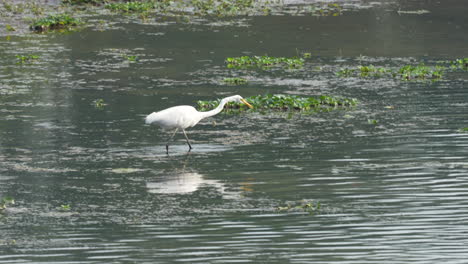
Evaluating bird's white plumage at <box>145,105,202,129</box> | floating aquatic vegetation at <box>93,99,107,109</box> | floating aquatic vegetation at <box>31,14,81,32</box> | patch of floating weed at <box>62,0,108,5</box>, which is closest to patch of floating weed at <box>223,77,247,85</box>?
floating aquatic vegetation at <box>93,99,107,109</box>

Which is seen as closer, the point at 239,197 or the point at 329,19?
the point at 239,197

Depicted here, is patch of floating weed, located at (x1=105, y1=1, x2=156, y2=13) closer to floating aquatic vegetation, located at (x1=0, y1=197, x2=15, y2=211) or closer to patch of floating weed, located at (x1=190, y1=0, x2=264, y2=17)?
patch of floating weed, located at (x1=190, y1=0, x2=264, y2=17)

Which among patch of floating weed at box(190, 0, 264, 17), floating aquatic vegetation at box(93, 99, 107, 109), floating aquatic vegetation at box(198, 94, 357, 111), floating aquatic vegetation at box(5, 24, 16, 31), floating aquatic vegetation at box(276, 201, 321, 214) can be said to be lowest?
patch of floating weed at box(190, 0, 264, 17)

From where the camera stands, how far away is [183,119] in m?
18.3

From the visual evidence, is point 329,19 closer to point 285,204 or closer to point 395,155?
point 395,155

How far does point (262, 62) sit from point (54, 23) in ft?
33.4

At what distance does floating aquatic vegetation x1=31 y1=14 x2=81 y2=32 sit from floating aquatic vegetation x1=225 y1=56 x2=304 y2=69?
919cm

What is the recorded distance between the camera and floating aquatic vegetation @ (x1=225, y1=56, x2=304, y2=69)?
91.6 feet

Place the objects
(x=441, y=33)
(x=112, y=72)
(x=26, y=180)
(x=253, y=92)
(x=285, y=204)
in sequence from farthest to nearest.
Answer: (x=441, y=33), (x=112, y=72), (x=253, y=92), (x=26, y=180), (x=285, y=204)

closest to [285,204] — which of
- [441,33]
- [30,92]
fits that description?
[30,92]

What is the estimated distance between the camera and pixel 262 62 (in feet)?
92.3

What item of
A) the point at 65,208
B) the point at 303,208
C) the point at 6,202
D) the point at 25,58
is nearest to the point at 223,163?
the point at 303,208

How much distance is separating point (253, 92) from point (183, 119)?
6.12 m

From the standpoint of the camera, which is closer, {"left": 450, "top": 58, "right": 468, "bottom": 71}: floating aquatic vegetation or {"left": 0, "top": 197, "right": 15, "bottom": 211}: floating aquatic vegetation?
{"left": 0, "top": 197, "right": 15, "bottom": 211}: floating aquatic vegetation
